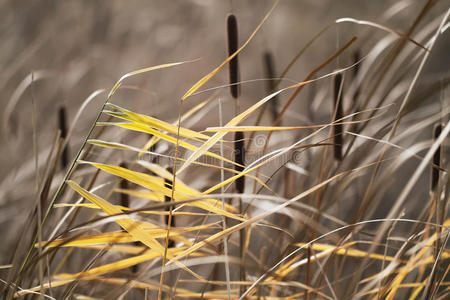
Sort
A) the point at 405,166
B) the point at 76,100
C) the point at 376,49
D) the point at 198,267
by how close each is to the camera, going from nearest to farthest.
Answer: the point at 376,49
the point at 198,267
the point at 405,166
the point at 76,100

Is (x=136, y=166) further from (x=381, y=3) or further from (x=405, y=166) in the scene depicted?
(x=381, y=3)

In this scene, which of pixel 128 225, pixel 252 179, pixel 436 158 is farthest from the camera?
pixel 252 179

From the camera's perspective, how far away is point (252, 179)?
0.94 metres

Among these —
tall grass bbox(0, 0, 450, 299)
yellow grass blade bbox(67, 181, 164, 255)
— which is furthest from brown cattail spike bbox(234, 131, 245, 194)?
yellow grass blade bbox(67, 181, 164, 255)

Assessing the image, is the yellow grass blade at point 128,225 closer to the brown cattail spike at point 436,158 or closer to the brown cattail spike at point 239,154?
the brown cattail spike at point 239,154

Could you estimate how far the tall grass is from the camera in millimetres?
357

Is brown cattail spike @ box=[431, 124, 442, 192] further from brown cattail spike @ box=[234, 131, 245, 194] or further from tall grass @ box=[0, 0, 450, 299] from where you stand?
brown cattail spike @ box=[234, 131, 245, 194]

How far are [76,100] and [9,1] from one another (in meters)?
0.39

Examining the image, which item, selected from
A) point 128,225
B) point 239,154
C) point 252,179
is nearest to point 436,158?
point 239,154

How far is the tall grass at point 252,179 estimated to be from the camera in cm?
36

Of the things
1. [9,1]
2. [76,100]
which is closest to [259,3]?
[76,100]

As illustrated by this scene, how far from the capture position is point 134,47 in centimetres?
165

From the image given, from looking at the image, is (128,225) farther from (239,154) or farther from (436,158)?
(436,158)

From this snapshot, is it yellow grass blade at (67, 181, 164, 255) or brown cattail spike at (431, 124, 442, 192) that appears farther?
brown cattail spike at (431, 124, 442, 192)
